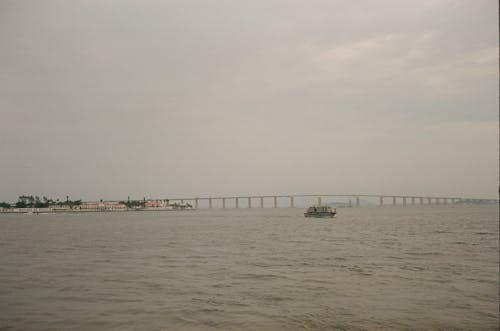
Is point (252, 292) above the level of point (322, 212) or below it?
above

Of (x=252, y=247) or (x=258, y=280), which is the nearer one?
(x=258, y=280)

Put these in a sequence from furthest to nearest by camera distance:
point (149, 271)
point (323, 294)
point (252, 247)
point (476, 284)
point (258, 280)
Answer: point (252, 247)
point (149, 271)
point (258, 280)
point (476, 284)
point (323, 294)

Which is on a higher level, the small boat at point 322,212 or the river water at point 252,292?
the river water at point 252,292

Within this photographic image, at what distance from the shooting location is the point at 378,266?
78.4ft

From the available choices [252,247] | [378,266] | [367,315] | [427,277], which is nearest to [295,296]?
[367,315]

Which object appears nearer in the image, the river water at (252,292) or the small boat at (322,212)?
the river water at (252,292)

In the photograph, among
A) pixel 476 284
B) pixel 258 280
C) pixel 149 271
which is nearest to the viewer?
pixel 476 284

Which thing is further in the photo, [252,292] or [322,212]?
[322,212]

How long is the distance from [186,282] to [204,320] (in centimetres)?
659

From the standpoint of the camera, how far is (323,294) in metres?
16.6

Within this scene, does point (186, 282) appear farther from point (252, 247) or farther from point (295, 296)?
point (252, 247)

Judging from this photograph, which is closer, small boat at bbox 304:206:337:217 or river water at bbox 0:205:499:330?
river water at bbox 0:205:499:330

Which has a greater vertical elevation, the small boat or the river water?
the river water

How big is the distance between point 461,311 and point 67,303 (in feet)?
47.2
